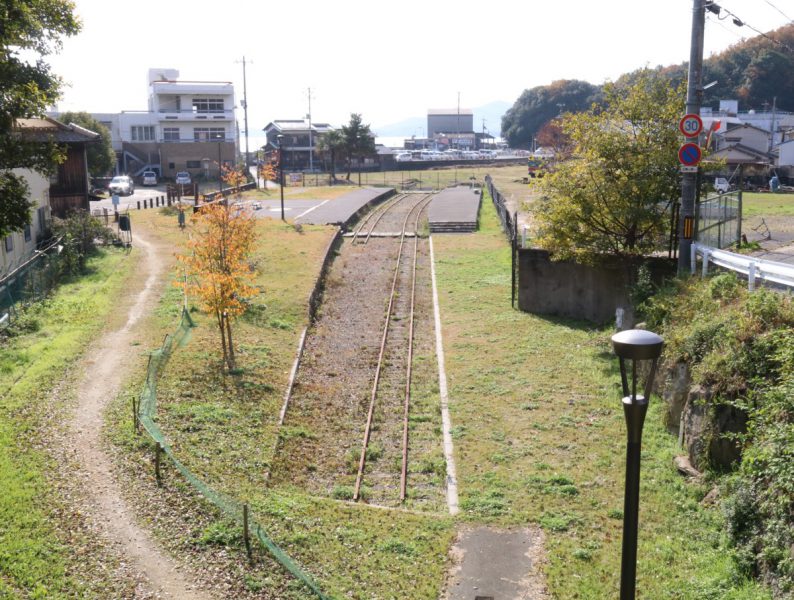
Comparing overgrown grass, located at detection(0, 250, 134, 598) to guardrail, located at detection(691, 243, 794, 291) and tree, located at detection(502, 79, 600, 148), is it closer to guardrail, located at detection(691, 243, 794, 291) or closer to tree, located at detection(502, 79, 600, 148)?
guardrail, located at detection(691, 243, 794, 291)

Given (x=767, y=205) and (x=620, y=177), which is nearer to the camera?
(x=620, y=177)

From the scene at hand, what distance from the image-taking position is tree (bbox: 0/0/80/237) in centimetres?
1222

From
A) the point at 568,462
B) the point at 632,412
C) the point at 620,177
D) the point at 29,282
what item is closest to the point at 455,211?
the point at 620,177

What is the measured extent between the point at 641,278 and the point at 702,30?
19.6ft

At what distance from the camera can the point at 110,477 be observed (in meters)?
12.3

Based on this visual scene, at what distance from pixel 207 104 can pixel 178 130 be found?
12.5 ft

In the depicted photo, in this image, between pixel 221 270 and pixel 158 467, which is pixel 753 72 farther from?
pixel 158 467

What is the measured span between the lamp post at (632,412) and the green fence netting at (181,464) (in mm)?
3975

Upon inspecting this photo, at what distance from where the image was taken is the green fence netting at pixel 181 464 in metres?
10.0

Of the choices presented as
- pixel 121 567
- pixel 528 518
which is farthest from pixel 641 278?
pixel 121 567

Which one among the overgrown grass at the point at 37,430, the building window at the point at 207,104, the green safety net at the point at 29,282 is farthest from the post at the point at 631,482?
the building window at the point at 207,104

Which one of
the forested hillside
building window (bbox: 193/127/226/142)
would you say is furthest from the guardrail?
the forested hillside

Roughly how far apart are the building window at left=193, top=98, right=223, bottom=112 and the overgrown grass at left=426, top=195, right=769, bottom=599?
58.8 m

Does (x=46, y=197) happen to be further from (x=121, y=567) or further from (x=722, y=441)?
(x=722, y=441)
